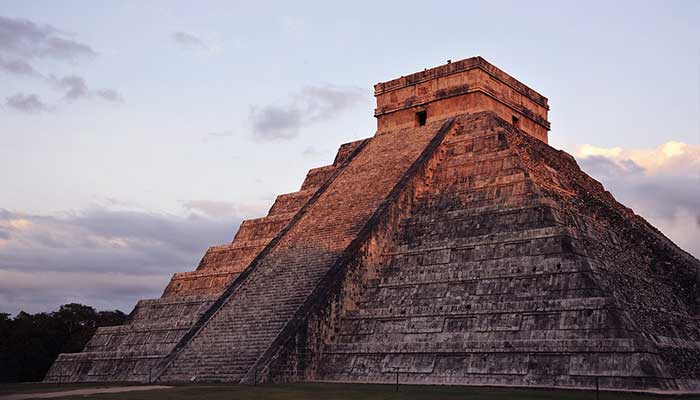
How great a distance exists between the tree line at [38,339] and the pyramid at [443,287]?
30.6ft

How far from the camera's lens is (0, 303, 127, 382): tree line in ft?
107

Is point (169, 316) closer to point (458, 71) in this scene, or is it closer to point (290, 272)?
point (290, 272)

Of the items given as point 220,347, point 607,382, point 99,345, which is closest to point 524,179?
point 607,382

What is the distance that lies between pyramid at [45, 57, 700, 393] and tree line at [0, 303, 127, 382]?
931 cm

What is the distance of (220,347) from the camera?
791 inches

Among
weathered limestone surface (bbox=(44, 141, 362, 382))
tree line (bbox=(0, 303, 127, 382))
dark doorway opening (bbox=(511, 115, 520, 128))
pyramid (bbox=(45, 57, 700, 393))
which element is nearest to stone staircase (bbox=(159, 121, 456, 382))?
pyramid (bbox=(45, 57, 700, 393))

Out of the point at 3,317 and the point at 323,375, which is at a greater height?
the point at 3,317

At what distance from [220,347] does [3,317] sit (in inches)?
1014

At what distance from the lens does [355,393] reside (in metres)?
15.4

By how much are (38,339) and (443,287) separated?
75.7ft

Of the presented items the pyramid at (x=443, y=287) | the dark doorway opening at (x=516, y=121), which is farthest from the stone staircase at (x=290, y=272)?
the dark doorway opening at (x=516, y=121)

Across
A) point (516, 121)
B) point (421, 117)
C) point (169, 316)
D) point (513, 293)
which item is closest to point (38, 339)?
point (169, 316)

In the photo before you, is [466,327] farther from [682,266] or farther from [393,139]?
[393,139]

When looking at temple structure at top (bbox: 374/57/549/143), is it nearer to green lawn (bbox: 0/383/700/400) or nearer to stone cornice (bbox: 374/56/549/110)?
stone cornice (bbox: 374/56/549/110)
